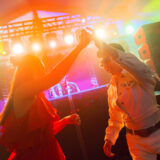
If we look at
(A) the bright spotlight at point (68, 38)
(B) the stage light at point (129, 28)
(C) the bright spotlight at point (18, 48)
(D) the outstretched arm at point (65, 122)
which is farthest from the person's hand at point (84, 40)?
(B) the stage light at point (129, 28)

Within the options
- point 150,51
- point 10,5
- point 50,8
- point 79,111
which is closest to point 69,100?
point 79,111

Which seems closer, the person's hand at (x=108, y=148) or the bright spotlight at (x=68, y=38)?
the person's hand at (x=108, y=148)

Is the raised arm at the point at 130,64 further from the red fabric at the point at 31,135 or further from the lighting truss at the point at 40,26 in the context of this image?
the lighting truss at the point at 40,26

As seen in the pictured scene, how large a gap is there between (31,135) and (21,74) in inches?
20.0

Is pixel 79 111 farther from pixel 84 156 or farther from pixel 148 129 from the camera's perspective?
pixel 148 129

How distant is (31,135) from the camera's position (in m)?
1.14

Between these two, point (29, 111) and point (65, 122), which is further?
point (65, 122)

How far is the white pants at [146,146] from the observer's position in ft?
5.37

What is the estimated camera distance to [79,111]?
10.3ft

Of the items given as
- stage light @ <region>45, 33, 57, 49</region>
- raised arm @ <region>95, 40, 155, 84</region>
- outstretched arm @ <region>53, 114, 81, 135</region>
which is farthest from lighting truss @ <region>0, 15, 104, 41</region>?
outstretched arm @ <region>53, 114, 81, 135</region>

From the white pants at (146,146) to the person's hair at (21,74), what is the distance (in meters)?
1.50

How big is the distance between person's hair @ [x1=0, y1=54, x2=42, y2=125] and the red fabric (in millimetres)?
50

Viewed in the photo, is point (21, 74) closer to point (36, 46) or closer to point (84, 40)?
point (84, 40)

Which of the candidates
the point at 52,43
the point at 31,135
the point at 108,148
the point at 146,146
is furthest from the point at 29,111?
the point at 52,43
